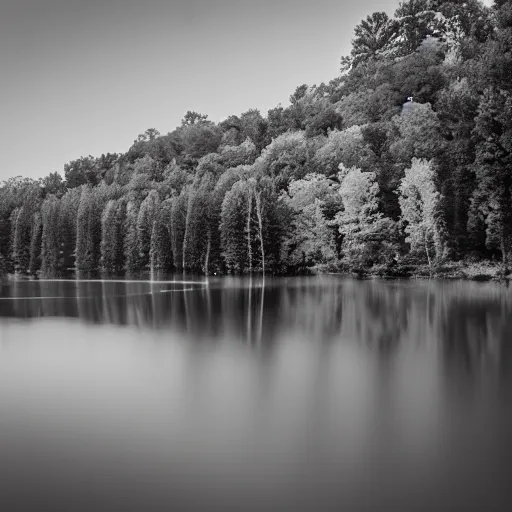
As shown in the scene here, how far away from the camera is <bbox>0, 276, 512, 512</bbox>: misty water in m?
6.18

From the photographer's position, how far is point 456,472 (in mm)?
6469

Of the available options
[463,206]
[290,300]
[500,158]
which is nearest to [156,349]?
[290,300]

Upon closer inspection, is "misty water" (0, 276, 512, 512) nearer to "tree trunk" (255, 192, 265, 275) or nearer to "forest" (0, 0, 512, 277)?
"forest" (0, 0, 512, 277)

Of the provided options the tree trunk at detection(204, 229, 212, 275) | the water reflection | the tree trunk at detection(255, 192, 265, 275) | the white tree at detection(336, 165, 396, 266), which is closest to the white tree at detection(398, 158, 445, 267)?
the white tree at detection(336, 165, 396, 266)

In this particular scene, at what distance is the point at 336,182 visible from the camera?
984 inches

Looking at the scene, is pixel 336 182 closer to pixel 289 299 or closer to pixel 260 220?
pixel 260 220

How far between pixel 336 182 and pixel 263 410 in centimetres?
1741

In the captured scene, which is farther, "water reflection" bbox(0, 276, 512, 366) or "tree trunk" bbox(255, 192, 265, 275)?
"tree trunk" bbox(255, 192, 265, 275)

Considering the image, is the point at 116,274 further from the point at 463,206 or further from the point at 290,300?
the point at 463,206

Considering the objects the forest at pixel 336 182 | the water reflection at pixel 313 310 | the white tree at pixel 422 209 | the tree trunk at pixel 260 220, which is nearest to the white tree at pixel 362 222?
the forest at pixel 336 182

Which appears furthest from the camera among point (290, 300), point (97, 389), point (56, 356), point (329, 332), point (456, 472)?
point (290, 300)

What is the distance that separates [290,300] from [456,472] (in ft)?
47.4

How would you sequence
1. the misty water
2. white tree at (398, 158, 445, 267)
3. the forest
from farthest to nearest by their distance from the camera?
the forest < white tree at (398, 158, 445, 267) < the misty water

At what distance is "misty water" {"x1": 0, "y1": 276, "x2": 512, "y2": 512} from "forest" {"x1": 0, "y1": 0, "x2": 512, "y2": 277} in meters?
4.92
